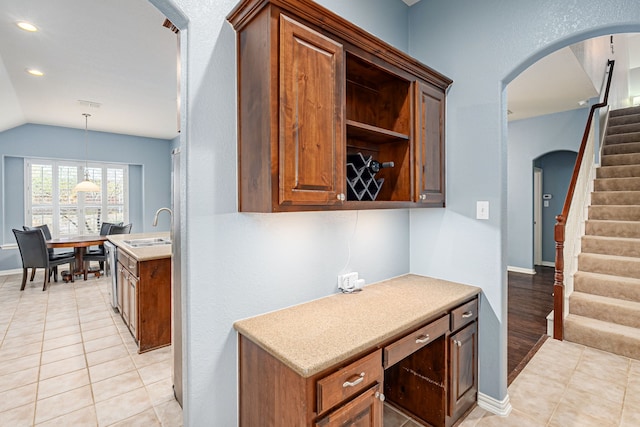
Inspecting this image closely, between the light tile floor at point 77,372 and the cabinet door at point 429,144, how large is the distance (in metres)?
2.27

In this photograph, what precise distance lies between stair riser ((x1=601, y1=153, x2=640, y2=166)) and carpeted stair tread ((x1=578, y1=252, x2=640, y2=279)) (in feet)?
6.91

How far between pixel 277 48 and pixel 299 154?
1.49 ft

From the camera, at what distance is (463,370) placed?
195cm

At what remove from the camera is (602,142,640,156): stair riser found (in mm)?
4785

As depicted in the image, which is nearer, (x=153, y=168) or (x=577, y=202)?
(x=577, y=202)

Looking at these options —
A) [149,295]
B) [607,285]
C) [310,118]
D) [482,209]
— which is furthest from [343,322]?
[607,285]

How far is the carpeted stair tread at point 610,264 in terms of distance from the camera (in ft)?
10.8

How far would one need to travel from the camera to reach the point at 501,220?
2.05 m

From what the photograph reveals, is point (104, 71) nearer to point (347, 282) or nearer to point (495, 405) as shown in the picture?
point (347, 282)

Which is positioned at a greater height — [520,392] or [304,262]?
[304,262]

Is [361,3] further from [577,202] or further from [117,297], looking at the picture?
[117,297]

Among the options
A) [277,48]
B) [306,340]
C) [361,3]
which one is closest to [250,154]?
[277,48]

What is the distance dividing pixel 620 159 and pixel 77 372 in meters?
7.34

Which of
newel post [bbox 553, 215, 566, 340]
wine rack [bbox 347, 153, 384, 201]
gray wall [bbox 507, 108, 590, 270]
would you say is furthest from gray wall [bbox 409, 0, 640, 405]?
gray wall [bbox 507, 108, 590, 270]
